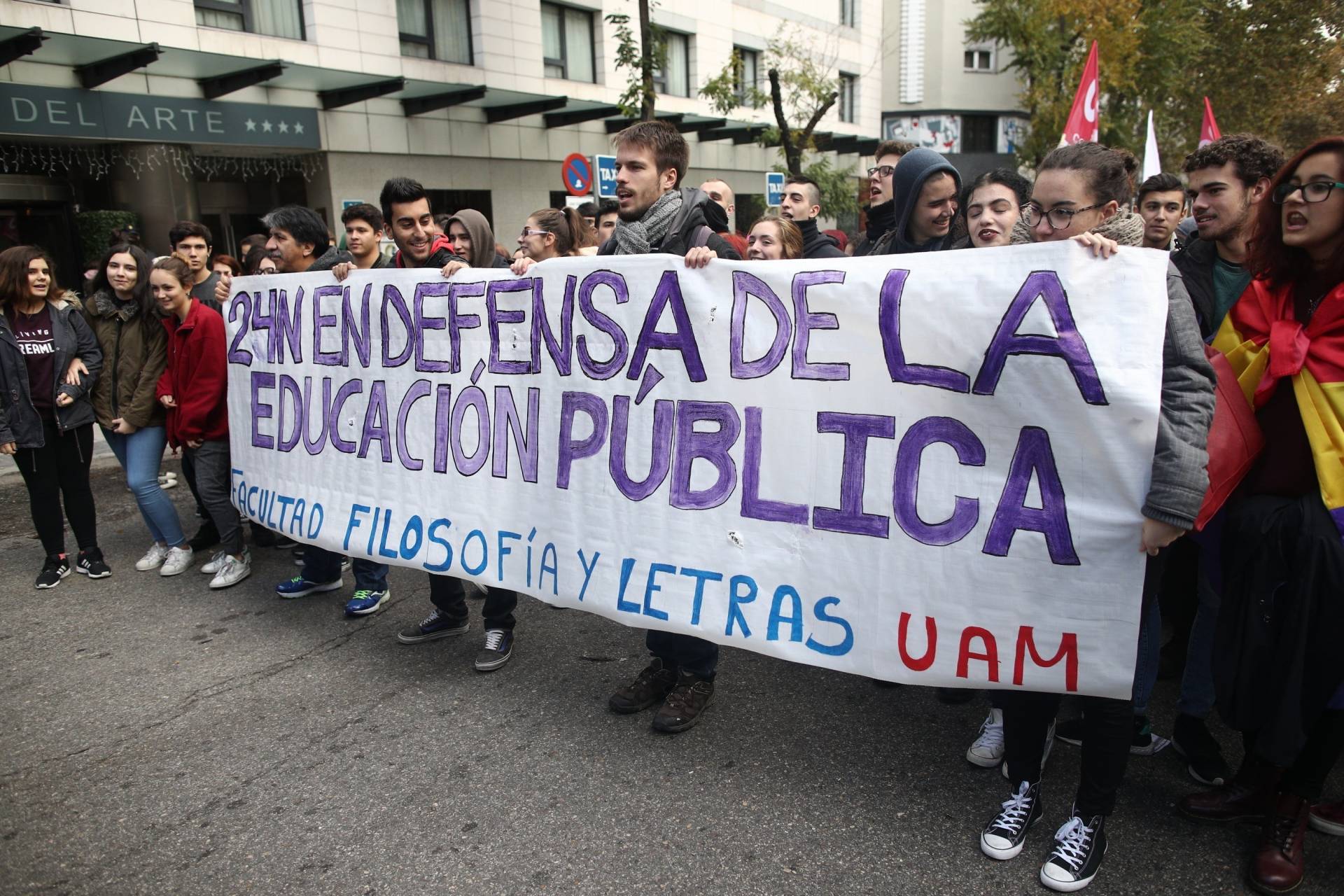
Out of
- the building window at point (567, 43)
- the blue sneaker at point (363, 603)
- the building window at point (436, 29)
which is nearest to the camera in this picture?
the blue sneaker at point (363, 603)

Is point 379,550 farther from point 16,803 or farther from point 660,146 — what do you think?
point 660,146

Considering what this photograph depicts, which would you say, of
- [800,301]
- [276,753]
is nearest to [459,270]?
[800,301]

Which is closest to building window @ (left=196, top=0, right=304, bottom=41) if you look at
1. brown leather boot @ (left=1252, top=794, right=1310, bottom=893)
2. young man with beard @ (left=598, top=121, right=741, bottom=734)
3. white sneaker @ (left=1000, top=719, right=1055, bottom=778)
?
young man with beard @ (left=598, top=121, right=741, bottom=734)

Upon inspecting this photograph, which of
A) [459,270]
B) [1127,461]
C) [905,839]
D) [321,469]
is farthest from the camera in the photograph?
[321,469]

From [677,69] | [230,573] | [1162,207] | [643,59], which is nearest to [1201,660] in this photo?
[1162,207]

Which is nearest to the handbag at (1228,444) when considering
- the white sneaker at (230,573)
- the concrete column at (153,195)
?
the white sneaker at (230,573)

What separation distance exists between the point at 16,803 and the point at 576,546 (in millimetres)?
1994

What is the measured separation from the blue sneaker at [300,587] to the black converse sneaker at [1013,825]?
3.50 metres

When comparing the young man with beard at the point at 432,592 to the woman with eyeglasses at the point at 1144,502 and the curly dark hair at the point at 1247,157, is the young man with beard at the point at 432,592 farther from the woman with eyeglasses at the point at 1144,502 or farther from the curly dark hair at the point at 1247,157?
the curly dark hair at the point at 1247,157

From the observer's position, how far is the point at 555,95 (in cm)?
1772

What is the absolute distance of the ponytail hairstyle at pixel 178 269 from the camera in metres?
4.82

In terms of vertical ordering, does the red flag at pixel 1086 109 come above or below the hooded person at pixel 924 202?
above

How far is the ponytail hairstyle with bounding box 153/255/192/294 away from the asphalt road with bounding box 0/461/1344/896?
1.91 m

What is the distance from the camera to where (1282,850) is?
2.40 meters
